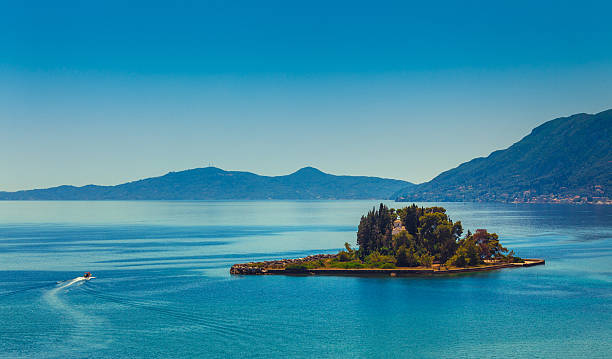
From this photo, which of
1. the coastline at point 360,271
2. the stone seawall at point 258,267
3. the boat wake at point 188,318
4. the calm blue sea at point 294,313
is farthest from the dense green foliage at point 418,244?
the boat wake at point 188,318

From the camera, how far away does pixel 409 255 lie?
113 metres

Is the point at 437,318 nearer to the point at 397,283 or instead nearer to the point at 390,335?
the point at 390,335

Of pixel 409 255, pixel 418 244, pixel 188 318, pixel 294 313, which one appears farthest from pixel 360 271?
pixel 188 318

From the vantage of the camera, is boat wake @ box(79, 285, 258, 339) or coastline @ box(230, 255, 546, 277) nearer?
boat wake @ box(79, 285, 258, 339)

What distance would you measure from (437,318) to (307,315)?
59.4 feet

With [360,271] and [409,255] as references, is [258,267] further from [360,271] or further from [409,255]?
[409,255]

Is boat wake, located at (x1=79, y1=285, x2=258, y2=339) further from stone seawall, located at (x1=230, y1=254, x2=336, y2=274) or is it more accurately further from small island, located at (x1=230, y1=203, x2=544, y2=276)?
small island, located at (x1=230, y1=203, x2=544, y2=276)

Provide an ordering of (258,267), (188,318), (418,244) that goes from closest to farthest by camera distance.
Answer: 1. (188,318)
2. (258,267)
3. (418,244)

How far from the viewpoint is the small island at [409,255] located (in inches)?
4375

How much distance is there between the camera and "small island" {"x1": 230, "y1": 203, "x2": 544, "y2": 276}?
111m

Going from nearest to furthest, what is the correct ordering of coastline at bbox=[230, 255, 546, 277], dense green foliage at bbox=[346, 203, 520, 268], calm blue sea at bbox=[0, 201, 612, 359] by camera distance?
1. calm blue sea at bbox=[0, 201, 612, 359]
2. coastline at bbox=[230, 255, 546, 277]
3. dense green foliage at bbox=[346, 203, 520, 268]

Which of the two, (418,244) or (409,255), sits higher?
(418,244)

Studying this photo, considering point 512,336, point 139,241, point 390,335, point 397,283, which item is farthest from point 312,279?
point 139,241

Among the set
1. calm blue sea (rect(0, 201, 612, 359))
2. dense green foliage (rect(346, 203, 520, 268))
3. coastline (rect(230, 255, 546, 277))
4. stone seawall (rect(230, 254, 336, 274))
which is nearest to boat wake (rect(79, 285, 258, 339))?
calm blue sea (rect(0, 201, 612, 359))
